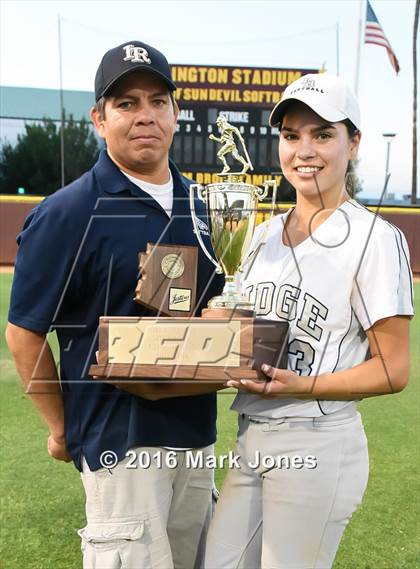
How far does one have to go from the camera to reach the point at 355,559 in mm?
2215

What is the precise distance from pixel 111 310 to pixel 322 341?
54cm

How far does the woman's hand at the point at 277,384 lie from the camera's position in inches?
48.6

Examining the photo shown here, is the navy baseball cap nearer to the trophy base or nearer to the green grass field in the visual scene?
the trophy base

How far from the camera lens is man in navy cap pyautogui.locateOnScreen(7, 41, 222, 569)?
4.62 feet

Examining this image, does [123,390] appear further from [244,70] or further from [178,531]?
[244,70]

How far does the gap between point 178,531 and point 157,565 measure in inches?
6.9

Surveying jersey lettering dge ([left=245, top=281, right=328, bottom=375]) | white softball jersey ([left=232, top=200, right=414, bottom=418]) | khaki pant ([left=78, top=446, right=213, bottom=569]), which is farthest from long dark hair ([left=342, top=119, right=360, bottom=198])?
khaki pant ([left=78, top=446, right=213, bottom=569])

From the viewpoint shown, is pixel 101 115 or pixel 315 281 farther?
pixel 101 115

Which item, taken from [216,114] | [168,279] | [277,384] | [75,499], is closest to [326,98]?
[168,279]

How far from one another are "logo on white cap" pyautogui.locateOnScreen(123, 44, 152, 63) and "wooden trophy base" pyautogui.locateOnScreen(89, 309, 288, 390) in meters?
0.69

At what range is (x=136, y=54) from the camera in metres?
1.47

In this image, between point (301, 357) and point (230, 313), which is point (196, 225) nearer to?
point (230, 313)

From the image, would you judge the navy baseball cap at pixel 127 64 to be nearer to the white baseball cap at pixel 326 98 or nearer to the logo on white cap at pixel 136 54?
the logo on white cap at pixel 136 54

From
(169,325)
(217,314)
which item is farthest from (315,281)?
(169,325)
